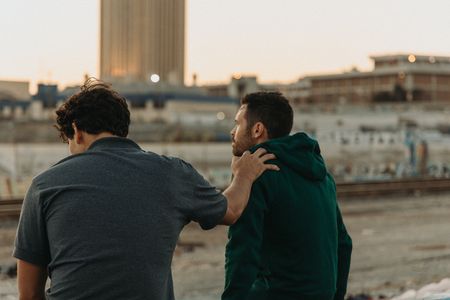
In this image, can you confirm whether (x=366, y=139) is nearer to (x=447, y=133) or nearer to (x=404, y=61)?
(x=447, y=133)

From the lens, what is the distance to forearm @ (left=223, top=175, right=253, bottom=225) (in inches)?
120

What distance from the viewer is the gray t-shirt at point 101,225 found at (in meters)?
2.70

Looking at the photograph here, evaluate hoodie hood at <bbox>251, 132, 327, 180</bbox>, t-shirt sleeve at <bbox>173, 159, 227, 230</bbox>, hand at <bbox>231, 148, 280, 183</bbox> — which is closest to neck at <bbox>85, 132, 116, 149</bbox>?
t-shirt sleeve at <bbox>173, 159, 227, 230</bbox>

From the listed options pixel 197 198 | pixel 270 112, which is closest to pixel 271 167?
pixel 270 112

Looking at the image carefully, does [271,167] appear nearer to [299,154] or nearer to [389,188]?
[299,154]

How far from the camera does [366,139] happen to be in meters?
50.3

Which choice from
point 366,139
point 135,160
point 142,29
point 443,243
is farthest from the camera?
point 142,29

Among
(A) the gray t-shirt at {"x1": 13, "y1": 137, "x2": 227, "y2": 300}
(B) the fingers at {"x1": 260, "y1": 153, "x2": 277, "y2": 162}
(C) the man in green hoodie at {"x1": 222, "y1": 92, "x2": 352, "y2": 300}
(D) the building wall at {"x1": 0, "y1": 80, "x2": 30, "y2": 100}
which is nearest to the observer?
(A) the gray t-shirt at {"x1": 13, "y1": 137, "x2": 227, "y2": 300}

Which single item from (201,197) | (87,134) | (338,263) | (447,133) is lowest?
(447,133)

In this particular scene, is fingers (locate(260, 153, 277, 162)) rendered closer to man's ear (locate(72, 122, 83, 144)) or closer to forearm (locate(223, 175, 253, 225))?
forearm (locate(223, 175, 253, 225))

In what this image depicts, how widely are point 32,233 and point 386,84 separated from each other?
111 metres

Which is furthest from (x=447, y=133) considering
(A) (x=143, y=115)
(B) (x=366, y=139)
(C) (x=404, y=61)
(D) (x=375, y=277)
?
(D) (x=375, y=277)

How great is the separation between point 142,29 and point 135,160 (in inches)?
4669

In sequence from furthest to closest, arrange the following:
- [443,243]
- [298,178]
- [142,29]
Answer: [142,29] → [443,243] → [298,178]
